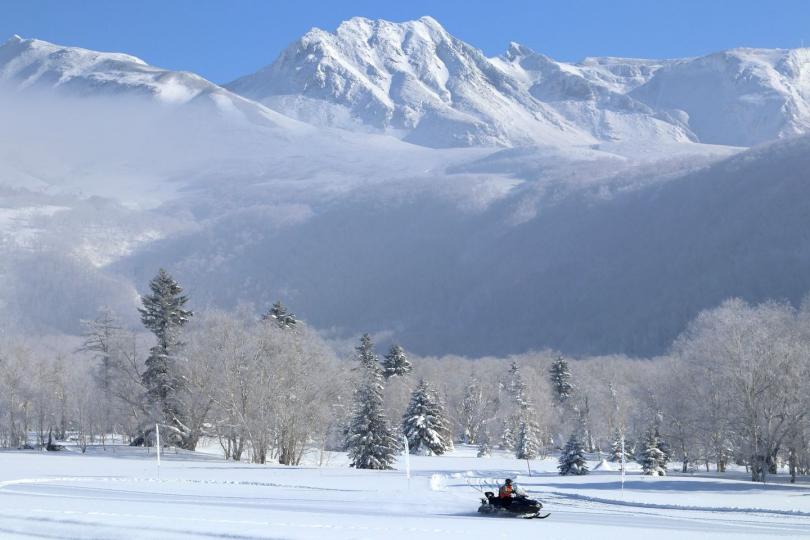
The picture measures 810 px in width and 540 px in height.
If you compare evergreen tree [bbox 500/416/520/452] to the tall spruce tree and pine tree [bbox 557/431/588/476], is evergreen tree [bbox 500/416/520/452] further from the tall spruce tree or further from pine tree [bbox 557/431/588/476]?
pine tree [bbox 557/431/588/476]

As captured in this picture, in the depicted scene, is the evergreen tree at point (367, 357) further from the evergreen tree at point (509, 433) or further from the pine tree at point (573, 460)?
the pine tree at point (573, 460)

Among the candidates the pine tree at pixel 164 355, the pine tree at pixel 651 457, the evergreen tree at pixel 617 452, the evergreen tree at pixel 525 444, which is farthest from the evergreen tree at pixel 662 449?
the pine tree at pixel 164 355

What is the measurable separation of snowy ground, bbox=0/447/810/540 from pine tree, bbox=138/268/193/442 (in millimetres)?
9664

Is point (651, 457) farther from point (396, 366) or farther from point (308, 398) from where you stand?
point (396, 366)

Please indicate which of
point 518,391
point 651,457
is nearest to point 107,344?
point 651,457

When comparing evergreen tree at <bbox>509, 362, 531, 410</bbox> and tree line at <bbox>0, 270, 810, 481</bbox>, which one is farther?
evergreen tree at <bbox>509, 362, 531, 410</bbox>

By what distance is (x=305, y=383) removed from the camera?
57500 mm

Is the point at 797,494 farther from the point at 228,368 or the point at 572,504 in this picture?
the point at 228,368

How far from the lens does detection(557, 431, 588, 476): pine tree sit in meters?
54.2

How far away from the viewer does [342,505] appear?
30453 mm

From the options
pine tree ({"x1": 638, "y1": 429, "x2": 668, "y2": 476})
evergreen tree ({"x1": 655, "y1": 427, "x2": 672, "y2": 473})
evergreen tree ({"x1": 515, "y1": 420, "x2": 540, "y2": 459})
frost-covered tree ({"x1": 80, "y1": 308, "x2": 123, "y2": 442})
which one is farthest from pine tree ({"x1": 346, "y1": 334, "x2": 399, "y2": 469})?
evergreen tree ({"x1": 515, "y1": 420, "x2": 540, "y2": 459})

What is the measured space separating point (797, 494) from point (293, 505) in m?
20.3

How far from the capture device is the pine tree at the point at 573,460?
54.2m

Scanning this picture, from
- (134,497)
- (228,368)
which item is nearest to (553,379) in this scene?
(228,368)
